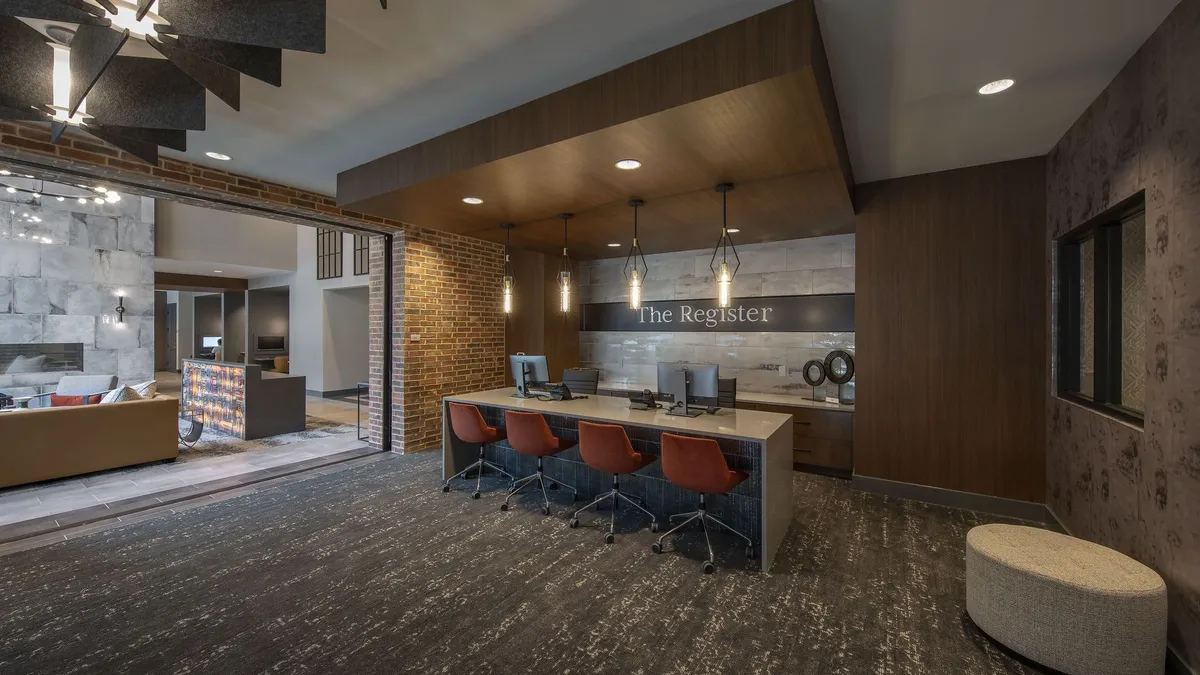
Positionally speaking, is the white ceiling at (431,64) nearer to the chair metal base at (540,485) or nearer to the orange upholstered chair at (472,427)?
the orange upholstered chair at (472,427)

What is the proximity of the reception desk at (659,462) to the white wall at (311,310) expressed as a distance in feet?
22.7

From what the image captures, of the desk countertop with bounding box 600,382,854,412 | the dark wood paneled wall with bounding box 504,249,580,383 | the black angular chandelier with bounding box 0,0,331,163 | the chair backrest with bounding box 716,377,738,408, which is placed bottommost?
the desk countertop with bounding box 600,382,854,412

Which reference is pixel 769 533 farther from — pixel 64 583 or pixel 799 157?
pixel 64 583

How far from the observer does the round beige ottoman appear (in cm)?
187

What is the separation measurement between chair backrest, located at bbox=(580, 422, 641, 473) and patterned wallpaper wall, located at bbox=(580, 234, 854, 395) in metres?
2.98

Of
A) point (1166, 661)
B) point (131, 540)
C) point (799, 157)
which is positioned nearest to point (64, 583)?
point (131, 540)

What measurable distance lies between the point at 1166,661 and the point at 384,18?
4431 millimetres

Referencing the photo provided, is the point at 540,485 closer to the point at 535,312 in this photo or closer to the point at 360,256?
the point at 535,312

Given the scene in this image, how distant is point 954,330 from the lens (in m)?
3.88

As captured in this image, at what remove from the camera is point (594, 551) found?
3098 mm

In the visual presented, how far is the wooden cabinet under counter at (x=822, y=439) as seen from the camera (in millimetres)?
4664

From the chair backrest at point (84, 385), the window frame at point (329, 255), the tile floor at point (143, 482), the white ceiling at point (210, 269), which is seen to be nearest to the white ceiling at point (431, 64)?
the tile floor at point (143, 482)

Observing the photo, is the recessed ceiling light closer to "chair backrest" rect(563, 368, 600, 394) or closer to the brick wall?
"chair backrest" rect(563, 368, 600, 394)

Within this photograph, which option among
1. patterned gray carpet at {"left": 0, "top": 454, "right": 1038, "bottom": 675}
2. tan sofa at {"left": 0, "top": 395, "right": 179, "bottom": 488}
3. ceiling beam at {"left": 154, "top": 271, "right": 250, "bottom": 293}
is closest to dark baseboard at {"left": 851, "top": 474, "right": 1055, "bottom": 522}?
patterned gray carpet at {"left": 0, "top": 454, "right": 1038, "bottom": 675}
